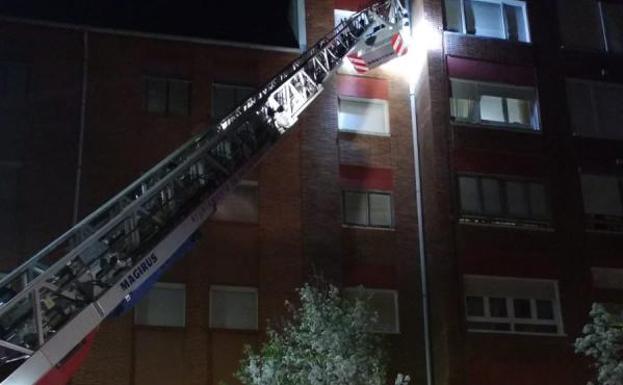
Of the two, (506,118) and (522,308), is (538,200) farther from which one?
(522,308)

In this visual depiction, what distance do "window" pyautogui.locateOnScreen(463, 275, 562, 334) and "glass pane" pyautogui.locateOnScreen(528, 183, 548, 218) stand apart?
6.29ft

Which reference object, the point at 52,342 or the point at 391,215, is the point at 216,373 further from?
the point at 52,342

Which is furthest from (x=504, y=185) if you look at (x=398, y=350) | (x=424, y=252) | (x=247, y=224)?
(x=247, y=224)

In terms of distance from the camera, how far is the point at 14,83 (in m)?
20.7

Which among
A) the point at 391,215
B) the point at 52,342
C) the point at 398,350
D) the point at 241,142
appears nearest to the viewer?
the point at 52,342

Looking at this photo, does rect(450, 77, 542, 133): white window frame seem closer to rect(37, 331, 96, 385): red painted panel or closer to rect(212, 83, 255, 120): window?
rect(212, 83, 255, 120): window

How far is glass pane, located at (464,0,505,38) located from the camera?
950 inches

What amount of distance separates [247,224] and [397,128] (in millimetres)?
5058

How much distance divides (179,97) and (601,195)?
11839 millimetres

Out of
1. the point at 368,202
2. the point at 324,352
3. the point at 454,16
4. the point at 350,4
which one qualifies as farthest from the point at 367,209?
the point at 324,352

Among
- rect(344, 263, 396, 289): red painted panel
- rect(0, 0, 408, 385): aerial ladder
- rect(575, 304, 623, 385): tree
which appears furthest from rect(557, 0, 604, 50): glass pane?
rect(0, 0, 408, 385): aerial ladder

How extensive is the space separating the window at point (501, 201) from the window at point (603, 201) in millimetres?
1356

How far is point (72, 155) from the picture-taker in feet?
66.2

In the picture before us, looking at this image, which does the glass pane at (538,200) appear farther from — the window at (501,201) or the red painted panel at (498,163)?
the red painted panel at (498,163)
